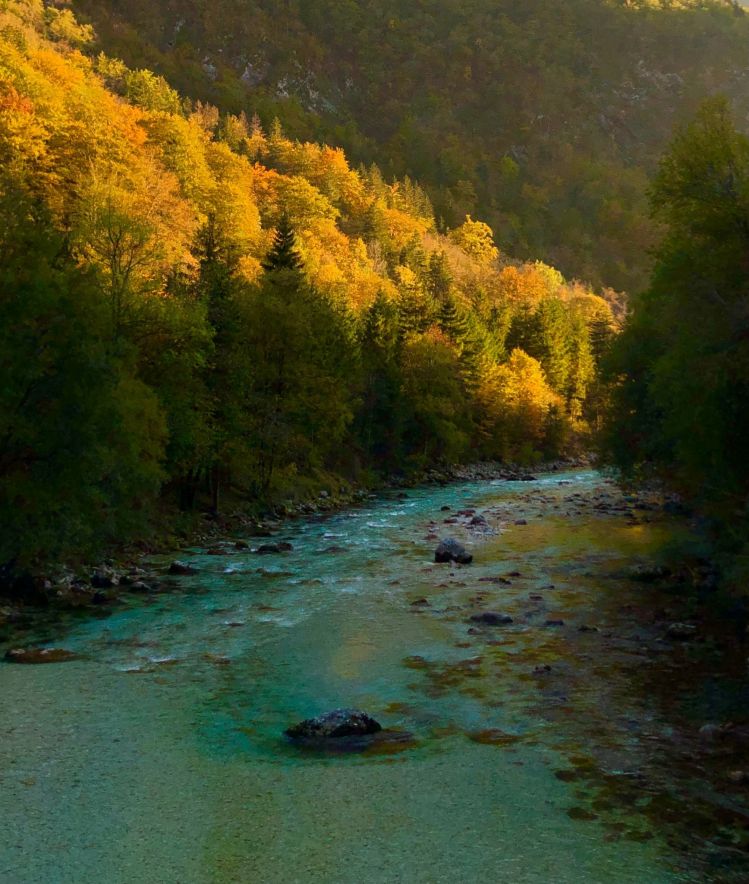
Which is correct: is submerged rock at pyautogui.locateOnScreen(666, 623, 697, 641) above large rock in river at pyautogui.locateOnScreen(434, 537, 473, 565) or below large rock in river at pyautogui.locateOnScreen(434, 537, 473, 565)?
above

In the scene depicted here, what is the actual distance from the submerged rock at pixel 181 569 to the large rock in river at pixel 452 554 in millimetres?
10043

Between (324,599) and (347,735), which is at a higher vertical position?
(347,735)

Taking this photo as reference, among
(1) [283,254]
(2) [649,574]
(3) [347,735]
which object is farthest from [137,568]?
(1) [283,254]

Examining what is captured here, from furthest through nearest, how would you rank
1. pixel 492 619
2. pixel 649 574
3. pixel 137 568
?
A: pixel 137 568 < pixel 649 574 < pixel 492 619

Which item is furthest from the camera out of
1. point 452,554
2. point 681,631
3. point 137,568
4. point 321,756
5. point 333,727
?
point 452,554

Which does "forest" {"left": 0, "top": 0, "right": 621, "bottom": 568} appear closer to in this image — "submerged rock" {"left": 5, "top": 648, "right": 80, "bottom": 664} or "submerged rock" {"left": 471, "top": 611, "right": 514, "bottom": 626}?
"submerged rock" {"left": 5, "top": 648, "right": 80, "bottom": 664}

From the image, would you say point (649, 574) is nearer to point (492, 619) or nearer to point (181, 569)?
point (492, 619)

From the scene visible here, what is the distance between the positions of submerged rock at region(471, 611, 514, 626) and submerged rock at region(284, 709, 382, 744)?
8703 millimetres

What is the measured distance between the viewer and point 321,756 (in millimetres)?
13867

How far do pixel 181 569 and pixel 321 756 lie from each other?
18231 millimetres

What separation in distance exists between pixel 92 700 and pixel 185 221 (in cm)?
6691

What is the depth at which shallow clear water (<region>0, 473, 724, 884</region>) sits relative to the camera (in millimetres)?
10469

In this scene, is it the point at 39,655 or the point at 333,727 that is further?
the point at 39,655

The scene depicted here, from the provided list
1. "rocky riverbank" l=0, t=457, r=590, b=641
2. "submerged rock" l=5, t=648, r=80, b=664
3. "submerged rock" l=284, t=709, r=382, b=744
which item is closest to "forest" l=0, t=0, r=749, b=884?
"submerged rock" l=284, t=709, r=382, b=744
